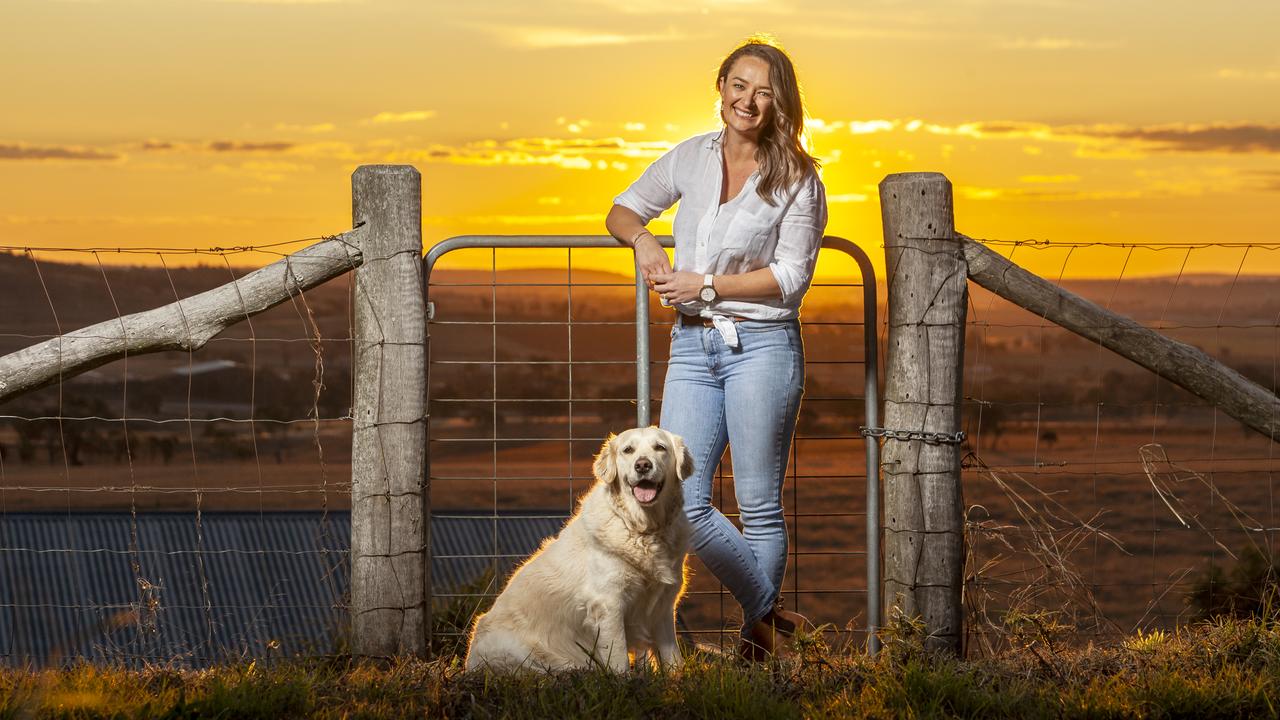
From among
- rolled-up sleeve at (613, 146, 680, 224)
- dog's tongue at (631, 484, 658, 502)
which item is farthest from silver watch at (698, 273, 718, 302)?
dog's tongue at (631, 484, 658, 502)

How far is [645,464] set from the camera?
437 cm

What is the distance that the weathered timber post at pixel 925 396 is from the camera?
205 inches

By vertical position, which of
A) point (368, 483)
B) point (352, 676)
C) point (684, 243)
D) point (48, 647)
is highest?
point (684, 243)

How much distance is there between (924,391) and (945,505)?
0.52 m

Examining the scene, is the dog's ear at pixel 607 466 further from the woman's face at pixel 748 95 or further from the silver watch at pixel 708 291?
the woman's face at pixel 748 95

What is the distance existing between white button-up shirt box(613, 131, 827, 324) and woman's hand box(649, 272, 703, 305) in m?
0.07

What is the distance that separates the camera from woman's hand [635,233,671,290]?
465cm

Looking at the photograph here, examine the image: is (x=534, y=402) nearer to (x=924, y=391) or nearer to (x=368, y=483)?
(x=368, y=483)

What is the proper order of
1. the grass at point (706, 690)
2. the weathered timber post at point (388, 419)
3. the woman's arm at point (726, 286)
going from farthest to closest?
the weathered timber post at point (388, 419)
the woman's arm at point (726, 286)
the grass at point (706, 690)

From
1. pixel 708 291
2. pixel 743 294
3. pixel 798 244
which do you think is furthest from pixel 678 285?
pixel 798 244

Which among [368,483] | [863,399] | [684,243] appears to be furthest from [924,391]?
[368,483]

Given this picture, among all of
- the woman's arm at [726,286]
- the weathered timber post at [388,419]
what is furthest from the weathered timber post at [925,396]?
the weathered timber post at [388,419]

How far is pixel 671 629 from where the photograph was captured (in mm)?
4660

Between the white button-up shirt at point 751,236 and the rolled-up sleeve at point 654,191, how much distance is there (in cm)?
16
